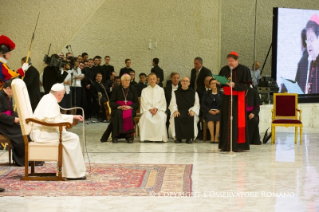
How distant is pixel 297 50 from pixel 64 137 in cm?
780

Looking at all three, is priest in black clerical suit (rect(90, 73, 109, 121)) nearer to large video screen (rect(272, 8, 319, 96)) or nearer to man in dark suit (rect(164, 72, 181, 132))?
man in dark suit (rect(164, 72, 181, 132))

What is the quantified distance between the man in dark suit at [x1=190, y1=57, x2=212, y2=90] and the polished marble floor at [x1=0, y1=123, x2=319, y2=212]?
1540 mm

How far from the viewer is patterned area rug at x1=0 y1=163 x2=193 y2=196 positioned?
5.21 metres

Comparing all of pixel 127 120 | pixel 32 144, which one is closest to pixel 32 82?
pixel 127 120

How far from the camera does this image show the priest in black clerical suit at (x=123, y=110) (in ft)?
30.4

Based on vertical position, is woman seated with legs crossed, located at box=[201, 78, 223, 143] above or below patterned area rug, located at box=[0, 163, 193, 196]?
above

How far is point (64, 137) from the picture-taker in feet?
19.1

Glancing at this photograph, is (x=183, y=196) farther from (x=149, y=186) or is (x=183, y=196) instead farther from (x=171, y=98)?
(x=171, y=98)

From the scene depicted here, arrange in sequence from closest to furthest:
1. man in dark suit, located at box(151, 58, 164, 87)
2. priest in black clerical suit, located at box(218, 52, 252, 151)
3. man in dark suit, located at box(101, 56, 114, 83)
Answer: priest in black clerical suit, located at box(218, 52, 252, 151), man in dark suit, located at box(151, 58, 164, 87), man in dark suit, located at box(101, 56, 114, 83)

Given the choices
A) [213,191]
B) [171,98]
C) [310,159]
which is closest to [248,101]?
[171,98]

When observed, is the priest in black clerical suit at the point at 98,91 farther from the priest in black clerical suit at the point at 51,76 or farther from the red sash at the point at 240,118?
the red sash at the point at 240,118

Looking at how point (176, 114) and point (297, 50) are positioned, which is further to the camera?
point (297, 50)

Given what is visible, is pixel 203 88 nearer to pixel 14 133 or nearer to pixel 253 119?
pixel 253 119

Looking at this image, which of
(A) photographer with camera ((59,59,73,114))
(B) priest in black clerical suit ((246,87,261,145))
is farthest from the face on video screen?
(A) photographer with camera ((59,59,73,114))
